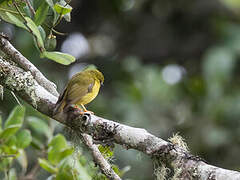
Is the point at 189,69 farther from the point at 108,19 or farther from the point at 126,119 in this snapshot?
the point at 126,119

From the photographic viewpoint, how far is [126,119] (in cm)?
716

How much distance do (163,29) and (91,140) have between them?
273 inches

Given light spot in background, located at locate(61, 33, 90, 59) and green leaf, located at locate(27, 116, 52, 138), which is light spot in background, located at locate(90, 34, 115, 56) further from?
green leaf, located at locate(27, 116, 52, 138)

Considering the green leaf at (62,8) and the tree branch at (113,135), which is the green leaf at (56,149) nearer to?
the tree branch at (113,135)

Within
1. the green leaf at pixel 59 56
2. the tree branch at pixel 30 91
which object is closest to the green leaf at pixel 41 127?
the tree branch at pixel 30 91

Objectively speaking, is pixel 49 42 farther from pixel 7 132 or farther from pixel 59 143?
pixel 59 143

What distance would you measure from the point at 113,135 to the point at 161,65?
262 inches

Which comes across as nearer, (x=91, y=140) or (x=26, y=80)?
(x=26, y=80)

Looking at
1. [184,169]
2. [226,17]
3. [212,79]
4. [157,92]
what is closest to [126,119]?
[157,92]

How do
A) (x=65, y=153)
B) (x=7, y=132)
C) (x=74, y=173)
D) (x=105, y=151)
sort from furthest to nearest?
(x=65, y=153) < (x=7, y=132) < (x=74, y=173) < (x=105, y=151)

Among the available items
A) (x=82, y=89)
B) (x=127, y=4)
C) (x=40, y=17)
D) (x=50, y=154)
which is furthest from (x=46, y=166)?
(x=127, y=4)

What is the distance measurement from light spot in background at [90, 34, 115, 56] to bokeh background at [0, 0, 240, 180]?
2cm

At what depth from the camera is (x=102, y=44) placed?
902cm

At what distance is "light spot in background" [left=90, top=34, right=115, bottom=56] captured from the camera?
8.82 metres
